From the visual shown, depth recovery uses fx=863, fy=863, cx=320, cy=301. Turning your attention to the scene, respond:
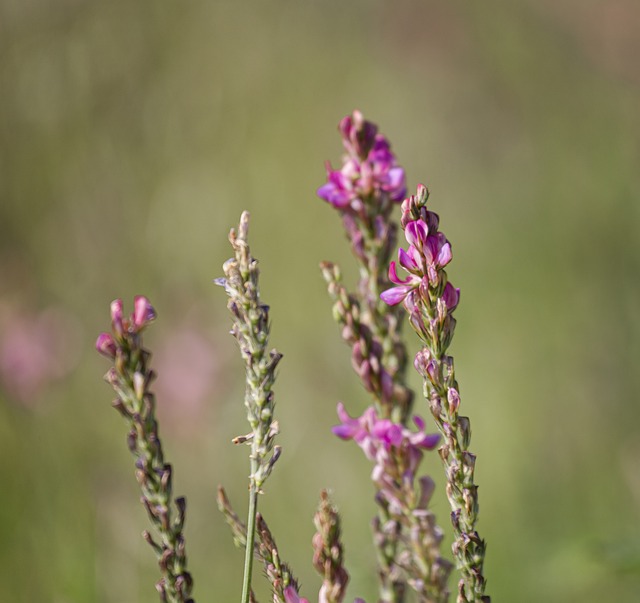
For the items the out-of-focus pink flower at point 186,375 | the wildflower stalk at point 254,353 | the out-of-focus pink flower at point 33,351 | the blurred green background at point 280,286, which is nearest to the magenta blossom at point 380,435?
the wildflower stalk at point 254,353

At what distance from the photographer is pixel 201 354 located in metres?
4.24

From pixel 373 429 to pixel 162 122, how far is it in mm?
3143

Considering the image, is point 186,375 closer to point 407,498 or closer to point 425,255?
point 407,498

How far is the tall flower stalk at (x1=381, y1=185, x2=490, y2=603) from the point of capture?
1.10m

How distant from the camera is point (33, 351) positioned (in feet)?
10.9

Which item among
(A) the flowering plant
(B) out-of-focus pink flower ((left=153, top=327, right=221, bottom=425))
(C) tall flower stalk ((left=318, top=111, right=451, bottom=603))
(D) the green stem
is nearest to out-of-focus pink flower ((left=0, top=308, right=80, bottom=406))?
(B) out-of-focus pink flower ((left=153, top=327, right=221, bottom=425))

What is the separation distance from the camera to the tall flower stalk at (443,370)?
1102 mm

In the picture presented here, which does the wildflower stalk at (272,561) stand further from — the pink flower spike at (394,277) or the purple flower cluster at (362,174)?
the purple flower cluster at (362,174)

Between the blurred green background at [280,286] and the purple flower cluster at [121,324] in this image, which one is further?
the blurred green background at [280,286]

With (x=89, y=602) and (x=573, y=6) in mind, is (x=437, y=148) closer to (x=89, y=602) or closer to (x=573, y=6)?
(x=573, y=6)

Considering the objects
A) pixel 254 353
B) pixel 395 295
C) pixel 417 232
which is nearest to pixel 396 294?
pixel 395 295

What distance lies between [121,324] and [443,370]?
42 cm

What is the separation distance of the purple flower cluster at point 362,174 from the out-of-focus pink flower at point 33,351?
6.90ft

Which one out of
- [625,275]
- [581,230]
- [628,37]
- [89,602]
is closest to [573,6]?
[628,37]
